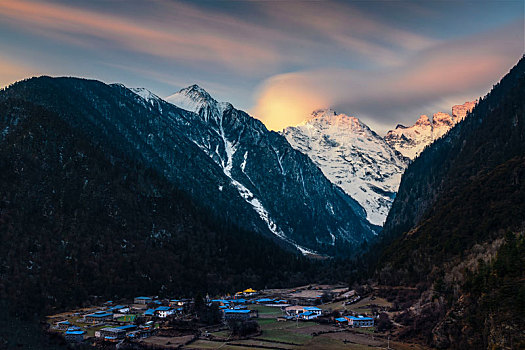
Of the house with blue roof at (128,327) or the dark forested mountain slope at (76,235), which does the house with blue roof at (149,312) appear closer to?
the house with blue roof at (128,327)

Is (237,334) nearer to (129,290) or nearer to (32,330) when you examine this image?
(32,330)

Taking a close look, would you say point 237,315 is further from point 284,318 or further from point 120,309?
point 120,309

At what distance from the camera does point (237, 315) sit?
12212 cm

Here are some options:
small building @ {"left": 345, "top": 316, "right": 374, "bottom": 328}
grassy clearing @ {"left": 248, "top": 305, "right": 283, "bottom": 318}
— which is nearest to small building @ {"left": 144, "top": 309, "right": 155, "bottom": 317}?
grassy clearing @ {"left": 248, "top": 305, "right": 283, "bottom": 318}

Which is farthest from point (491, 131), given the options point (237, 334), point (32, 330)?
point (32, 330)

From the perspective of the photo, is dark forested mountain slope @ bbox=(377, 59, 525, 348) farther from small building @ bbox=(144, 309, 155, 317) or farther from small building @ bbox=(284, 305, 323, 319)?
small building @ bbox=(144, 309, 155, 317)

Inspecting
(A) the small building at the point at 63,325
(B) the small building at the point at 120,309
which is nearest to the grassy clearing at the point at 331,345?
(A) the small building at the point at 63,325

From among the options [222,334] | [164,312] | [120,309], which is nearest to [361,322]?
[222,334]

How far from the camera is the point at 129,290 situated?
14988 cm

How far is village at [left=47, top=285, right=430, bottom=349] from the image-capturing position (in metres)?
94.2

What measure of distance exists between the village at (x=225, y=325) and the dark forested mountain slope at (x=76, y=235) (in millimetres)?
11648

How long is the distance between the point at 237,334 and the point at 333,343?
820 inches

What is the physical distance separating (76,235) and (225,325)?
6603 cm

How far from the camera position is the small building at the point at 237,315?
121 m
